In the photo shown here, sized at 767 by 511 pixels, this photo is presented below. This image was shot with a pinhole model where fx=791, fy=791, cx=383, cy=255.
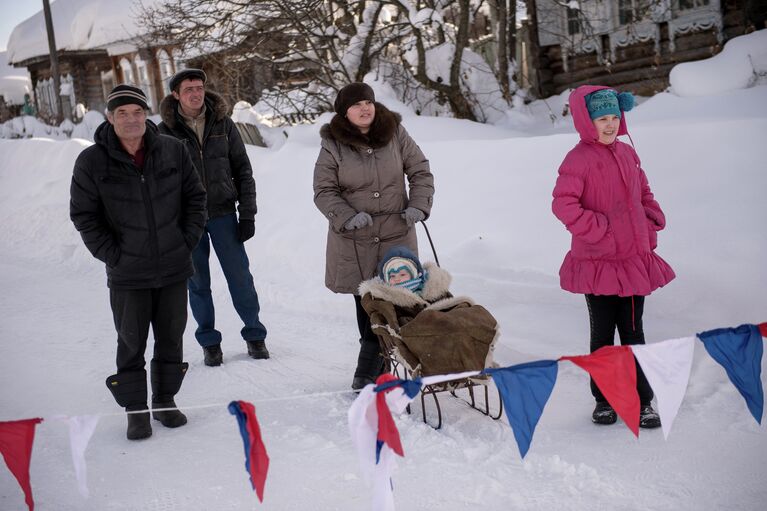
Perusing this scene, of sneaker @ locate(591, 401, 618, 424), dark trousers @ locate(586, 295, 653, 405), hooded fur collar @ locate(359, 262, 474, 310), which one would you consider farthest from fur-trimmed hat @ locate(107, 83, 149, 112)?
sneaker @ locate(591, 401, 618, 424)

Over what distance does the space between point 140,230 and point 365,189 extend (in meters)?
1.31

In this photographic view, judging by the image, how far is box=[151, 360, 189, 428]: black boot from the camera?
4.56m

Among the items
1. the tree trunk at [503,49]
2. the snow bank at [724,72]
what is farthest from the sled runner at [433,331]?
the tree trunk at [503,49]

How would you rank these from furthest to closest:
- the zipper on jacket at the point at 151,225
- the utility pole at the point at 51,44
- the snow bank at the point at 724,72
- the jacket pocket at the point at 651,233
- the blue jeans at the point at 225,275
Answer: the utility pole at the point at 51,44 < the snow bank at the point at 724,72 < the blue jeans at the point at 225,275 < the zipper on jacket at the point at 151,225 < the jacket pocket at the point at 651,233

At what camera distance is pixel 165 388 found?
4.59 m

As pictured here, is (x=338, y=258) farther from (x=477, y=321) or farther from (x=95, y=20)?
(x=95, y=20)

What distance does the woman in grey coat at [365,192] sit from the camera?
4.64m

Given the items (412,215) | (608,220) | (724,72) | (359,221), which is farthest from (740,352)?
(724,72)

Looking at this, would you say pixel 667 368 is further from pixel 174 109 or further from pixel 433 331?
pixel 174 109

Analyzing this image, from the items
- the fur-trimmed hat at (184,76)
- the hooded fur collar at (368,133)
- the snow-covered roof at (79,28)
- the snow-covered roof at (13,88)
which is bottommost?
the hooded fur collar at (368,133)

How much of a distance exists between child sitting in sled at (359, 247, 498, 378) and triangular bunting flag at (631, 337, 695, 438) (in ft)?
3.46

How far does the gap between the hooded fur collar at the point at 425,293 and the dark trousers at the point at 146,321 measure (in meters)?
1.09

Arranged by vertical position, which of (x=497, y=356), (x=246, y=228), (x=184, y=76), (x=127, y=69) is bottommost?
(x=497, y=356)

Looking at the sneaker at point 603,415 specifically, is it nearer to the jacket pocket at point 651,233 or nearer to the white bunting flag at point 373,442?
the jacket pocket at point 651,233
